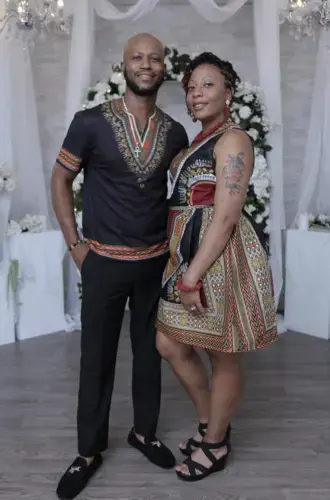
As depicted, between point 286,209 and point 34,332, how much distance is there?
2.00 meters

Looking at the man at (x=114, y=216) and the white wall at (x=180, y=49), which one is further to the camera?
the white wall at (x=180, y=49)

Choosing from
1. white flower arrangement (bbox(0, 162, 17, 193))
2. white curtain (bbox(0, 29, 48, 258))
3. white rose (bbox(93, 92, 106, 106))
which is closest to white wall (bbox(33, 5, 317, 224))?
white curtain (bbox(0, 29, 48, 258))

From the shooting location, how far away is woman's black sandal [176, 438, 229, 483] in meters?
2.01

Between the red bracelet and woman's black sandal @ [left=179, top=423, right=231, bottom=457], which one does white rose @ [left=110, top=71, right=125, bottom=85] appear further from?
woman's black sandal @ [left=179, top=423, right=231, bottom=457]

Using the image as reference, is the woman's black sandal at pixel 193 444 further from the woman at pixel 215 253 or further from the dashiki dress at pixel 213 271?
the dashiki dress at pixel 213 271

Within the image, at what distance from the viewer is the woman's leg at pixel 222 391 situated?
195 cm

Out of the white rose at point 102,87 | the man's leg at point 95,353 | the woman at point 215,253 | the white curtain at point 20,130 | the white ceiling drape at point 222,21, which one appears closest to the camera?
the woman at point 215,253

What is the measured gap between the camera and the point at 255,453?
86.7 inches

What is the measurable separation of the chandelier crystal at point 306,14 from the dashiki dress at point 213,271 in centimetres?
202

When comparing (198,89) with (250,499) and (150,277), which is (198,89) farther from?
(250,499)

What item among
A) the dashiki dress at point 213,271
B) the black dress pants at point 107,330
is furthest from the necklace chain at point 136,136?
the black dress pants at point 107,330

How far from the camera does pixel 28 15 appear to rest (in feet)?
11.3

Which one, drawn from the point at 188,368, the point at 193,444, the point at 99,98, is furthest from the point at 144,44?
the point at 99,98

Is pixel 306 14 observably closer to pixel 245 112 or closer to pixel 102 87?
pixel 245 112
